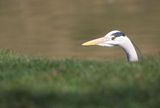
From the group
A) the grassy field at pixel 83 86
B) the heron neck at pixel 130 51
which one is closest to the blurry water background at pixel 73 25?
the heron neck at pixel 130 51

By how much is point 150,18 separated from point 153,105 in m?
32.3

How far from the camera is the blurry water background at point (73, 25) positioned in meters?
28.2

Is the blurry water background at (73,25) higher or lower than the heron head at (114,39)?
lower

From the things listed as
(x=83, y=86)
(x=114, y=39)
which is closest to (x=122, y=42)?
(x=114, y=39)

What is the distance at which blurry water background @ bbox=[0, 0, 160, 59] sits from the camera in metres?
28.2

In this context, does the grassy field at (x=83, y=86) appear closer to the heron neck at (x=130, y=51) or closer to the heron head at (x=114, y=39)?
the heron neck at (x=130, y=51)

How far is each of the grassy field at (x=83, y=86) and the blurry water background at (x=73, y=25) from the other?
1361cm

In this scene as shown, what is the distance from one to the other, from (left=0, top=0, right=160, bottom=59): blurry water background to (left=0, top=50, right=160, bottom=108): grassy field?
1361 cm

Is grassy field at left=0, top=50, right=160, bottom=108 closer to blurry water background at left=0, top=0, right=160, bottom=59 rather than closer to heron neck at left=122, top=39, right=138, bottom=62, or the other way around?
heron neck at left=122, top=39, right=138, bottom=62

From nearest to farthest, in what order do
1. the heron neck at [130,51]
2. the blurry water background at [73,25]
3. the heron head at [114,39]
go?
the heron neck at [130,51], the heron head at [114,39], the blurry water background at [73,25]

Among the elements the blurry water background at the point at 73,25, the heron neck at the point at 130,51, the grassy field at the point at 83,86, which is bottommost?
the blurry water background at the point at 73,25

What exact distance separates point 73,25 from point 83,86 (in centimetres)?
3036

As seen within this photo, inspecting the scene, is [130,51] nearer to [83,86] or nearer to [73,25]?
[83,86]

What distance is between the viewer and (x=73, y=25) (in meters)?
38.3
